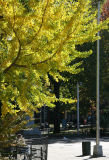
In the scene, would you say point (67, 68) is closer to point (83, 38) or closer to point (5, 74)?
point (83, 38)

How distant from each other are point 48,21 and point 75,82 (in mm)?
33101

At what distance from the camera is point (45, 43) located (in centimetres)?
827

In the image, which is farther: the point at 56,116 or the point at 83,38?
the point at 56,116

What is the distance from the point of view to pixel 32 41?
816cm

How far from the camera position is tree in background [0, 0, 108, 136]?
26.2ft

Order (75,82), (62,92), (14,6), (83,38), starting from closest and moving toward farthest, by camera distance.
A: (14,6) → (83,38) → (75,82) → (62,92)

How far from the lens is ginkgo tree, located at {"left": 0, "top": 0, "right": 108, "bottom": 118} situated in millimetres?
7996

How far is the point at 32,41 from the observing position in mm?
8164

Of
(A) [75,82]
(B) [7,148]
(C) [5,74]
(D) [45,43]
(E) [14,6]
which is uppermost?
(A) [75,82]

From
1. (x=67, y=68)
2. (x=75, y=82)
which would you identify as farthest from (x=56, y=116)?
(x=67, y=68)

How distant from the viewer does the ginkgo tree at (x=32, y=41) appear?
800cm

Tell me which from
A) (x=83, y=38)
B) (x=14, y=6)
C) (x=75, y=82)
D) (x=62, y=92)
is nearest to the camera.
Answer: (x=14, y=6)

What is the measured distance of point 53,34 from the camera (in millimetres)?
8398

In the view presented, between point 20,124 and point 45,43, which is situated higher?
point 45,43
